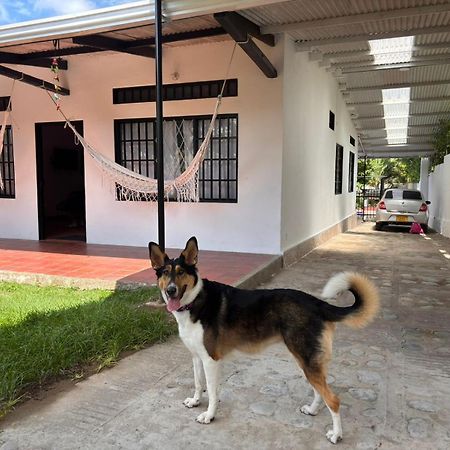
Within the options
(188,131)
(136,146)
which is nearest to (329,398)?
(188,131)

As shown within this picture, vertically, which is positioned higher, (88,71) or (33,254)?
(88,71)

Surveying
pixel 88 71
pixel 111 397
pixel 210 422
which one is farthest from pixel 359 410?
pixel 88 71

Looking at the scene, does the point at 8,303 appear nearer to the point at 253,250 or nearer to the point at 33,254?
the point at 33,254

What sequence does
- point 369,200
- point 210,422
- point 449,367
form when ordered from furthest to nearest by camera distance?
point 369,200, point 449,367, point 210,422

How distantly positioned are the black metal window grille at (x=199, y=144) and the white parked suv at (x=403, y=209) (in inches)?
288

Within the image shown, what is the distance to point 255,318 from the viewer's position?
2.26 meters

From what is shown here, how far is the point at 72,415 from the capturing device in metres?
2.29

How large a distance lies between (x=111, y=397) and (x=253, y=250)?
389 cm

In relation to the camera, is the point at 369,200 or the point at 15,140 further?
the point at 369,200

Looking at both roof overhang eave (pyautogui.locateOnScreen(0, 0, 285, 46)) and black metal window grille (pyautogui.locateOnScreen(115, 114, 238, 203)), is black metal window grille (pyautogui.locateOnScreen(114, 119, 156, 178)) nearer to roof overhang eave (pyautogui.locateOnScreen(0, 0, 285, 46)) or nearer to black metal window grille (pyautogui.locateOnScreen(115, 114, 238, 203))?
black metal window grille (pyautogui.locateOnScreen(115, 114, 238, 203))

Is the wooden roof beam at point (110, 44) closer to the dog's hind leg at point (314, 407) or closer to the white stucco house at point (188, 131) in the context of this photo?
the white stucco house at point (188, 131)

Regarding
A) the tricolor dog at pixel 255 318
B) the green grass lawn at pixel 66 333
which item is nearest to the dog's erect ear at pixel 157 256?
the tricolor dog at pixel 255 318

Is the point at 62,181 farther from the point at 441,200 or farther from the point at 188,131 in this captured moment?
the point at 441,200

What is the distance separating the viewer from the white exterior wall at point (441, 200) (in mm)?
10516
